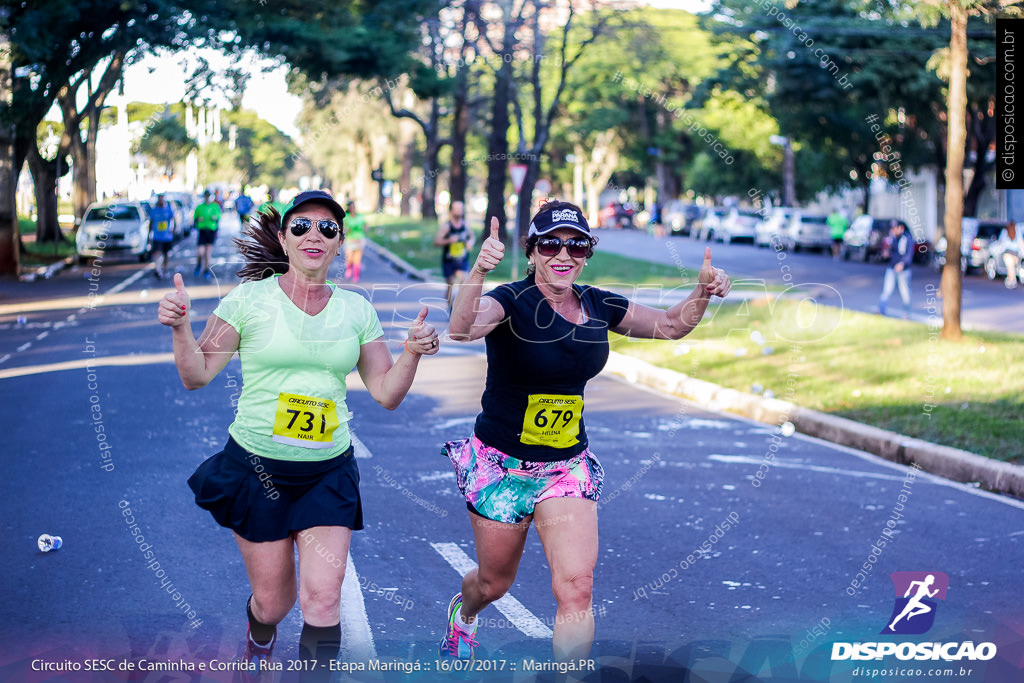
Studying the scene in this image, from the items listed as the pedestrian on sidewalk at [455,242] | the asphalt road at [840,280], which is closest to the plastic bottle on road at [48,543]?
the asphalt road at [840,280]

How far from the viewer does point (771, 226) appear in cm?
4706

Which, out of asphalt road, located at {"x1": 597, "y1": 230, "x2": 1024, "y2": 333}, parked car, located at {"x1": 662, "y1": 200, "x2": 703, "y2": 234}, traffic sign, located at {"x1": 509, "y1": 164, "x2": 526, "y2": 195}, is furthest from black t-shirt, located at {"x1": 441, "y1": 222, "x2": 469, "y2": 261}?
parked car, located at {"x1": 662, "y1": 200, "x2": 703, "y2": 234}

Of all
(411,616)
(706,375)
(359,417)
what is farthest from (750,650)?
(706,375)

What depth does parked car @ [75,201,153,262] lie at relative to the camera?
103ft

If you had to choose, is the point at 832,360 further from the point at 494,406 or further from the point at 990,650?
the point at 494,406

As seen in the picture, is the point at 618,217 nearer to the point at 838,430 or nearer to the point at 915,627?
the point at 838,430

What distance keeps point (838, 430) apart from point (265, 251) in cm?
718

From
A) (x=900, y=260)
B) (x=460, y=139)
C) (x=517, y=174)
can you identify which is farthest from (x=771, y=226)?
(x=900, y=260)

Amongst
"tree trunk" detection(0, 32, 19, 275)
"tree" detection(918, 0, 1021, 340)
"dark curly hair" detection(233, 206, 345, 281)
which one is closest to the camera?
"dark curly hair" detection(233, 206, 345, 281)

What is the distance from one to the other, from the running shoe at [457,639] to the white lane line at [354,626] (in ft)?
1.31

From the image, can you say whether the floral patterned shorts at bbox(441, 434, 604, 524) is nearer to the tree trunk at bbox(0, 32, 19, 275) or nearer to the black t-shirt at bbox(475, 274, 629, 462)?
the black t-shirt at bbox(475, 274, 629, 462)

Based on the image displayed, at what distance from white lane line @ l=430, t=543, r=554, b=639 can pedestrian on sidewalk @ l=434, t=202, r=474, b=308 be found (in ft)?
37.5

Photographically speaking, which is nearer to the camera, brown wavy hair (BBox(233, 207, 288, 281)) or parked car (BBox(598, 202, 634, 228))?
brown wavy hair (BBox(233, 207, 288, 281))

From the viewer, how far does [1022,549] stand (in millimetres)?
6945
